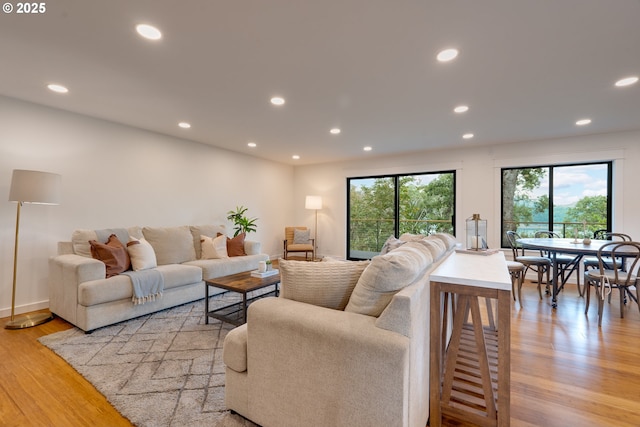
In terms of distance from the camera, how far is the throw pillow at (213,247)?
4.19 meters

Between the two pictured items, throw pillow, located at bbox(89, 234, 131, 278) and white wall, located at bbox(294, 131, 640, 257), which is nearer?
throw pillow, located at bbox(89, 234, 131, 278)

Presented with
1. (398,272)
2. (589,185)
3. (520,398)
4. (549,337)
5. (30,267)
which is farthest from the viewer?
(589,185)

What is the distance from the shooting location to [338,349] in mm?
1285

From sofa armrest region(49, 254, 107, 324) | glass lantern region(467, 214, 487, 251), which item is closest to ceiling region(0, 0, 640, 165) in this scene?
glass lantern region(467, 214, 487, 251)

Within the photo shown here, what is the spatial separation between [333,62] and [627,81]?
2.76 meters

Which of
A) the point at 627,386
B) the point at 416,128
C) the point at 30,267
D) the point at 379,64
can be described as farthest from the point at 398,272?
the point at 30,267

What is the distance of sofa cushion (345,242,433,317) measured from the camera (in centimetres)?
140

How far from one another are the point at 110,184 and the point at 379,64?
3808 millimetres

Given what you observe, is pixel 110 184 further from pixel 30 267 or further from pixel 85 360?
pixel 85 360

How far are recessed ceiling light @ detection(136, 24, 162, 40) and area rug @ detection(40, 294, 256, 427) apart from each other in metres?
2.41

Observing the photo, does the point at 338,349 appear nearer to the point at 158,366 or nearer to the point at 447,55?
the point at 158,366

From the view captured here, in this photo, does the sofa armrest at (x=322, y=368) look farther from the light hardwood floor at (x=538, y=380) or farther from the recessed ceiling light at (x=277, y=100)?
the recessed ceiling light at (x=277, y=100)

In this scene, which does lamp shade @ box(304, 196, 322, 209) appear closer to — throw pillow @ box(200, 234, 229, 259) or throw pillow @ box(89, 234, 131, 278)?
throw pillow @ box(200, 234, 229, 259)

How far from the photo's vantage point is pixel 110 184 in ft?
12.9
